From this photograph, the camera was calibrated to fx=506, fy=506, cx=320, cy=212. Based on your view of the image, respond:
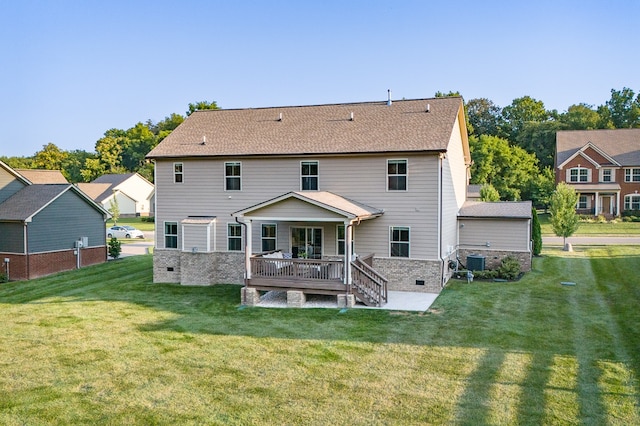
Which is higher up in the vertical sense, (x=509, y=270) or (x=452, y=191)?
(x=452, y=191)

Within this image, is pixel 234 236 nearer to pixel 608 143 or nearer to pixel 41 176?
pixel 41 176

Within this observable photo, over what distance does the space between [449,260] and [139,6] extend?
16023mm

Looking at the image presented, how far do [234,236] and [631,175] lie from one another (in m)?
40.7

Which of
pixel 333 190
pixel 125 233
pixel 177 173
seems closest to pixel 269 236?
pixel 333 190

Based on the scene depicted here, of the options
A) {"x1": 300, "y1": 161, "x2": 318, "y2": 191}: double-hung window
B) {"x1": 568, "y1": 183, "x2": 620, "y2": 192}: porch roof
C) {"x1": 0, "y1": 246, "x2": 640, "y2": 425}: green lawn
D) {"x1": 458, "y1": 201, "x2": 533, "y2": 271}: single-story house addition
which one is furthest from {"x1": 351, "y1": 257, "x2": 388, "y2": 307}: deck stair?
{"x1": 568, "y1": 183, "x2": 620, "y2": 192}: porch roof

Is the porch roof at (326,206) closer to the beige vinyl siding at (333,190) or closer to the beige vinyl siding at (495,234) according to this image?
the beige vinyl siding at (333,190)

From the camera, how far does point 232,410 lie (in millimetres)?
8516

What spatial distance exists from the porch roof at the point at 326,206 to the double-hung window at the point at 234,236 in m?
3.11

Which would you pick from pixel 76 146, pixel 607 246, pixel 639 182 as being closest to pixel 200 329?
pixel 607 246

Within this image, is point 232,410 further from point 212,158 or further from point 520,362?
point 212,158

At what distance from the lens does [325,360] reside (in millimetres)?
10992

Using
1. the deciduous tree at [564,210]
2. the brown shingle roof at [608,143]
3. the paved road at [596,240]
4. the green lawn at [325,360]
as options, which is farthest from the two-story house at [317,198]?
the brown shingle roof at [608,143]

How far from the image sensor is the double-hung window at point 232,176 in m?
20.4

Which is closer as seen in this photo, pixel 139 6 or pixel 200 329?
pixel 200 329
